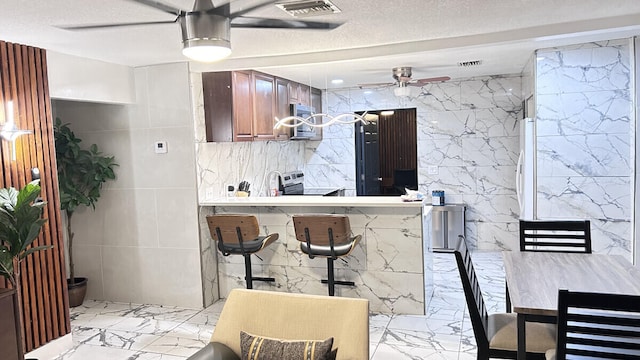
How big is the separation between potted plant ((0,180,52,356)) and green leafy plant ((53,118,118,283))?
53.2 inches

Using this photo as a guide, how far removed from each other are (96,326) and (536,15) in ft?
14.4

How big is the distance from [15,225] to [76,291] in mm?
1920

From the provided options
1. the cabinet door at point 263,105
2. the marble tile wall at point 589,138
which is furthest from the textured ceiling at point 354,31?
the cabinet door at point 263,105

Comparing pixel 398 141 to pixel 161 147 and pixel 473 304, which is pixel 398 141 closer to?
pixel 161 147

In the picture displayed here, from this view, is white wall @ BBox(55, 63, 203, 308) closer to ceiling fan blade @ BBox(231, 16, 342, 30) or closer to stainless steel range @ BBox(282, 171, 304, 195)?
stainless steel range @ BBox(282, 171, 304, 195)

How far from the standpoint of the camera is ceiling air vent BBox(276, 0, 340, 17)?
8.89ft

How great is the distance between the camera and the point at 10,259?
10.4 ft

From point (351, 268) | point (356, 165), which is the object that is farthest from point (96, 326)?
point (356, 165)

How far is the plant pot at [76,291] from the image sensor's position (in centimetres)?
481

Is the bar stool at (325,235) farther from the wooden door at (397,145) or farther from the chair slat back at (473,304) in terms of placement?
the wooden door at (397,145)

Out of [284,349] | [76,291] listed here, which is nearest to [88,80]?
[76,291]

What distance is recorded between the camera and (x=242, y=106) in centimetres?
492

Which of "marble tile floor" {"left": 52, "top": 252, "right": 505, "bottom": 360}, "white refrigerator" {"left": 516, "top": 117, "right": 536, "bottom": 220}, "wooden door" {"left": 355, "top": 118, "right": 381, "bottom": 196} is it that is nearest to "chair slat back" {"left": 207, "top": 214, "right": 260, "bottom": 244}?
"marble tile floor" {"left": 52, "top": 252, "right": 505, "bottom": 360}

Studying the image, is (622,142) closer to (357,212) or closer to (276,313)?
(357,212)
